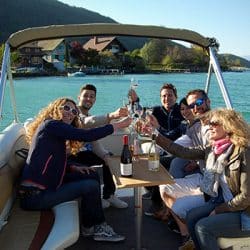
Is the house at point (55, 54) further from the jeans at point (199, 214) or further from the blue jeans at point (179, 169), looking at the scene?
the jeans at point (199, 214)

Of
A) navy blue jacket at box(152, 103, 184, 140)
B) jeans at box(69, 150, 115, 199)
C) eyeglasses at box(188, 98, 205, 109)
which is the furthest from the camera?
navy blue jacket at box(152, 103, 184, 140)

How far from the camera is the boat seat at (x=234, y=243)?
2.48m

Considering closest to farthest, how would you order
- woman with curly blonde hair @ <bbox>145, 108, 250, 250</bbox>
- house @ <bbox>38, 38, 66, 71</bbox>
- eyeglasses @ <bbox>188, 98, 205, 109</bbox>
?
woman with curly blonde hair @ <bbox>145, 108, 250, 250</bbox> < eyeglasses @ <bbox>188, 98, 205, 109</bbox> < house @ <bbox>38, 38, 66, 71</bbox>

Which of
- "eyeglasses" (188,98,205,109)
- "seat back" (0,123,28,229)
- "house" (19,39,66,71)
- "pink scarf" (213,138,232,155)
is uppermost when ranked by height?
"eyeglasses" (188,98,205,109)

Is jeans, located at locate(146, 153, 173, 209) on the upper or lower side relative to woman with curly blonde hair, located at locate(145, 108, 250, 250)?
lower

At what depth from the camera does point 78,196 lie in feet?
9.72

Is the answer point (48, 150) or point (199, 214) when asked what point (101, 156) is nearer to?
point (48, 150)

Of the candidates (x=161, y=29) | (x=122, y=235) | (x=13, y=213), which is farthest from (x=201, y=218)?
(x=161, y=29)

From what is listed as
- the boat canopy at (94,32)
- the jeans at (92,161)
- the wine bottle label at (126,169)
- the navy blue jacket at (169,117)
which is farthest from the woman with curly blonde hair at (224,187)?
the navy blue jacket at (169,117)

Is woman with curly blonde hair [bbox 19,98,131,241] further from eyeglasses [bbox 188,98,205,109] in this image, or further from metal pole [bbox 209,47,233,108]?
metal pole [bbox 209,47,233,108]

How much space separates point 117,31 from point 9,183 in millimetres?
1786

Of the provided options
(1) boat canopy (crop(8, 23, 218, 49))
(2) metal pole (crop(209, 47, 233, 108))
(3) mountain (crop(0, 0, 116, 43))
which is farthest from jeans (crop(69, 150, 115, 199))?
(3) mountain (crop(0, 0, 116, 43))

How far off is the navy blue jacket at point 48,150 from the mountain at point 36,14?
10704 centimetres

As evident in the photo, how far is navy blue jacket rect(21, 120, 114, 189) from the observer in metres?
2.84
